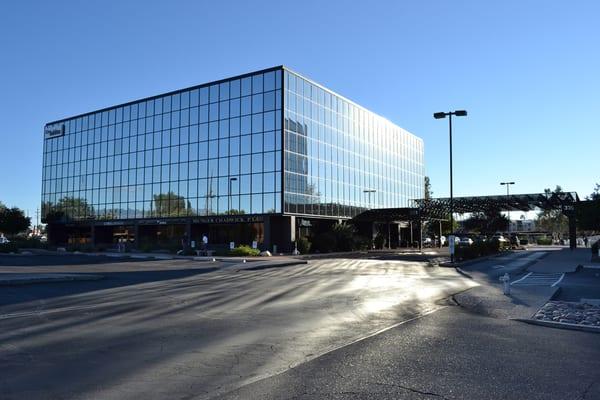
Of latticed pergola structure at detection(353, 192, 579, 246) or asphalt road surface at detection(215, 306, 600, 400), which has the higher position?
latticed pergola structure at detection(353, 192, 579, 246)

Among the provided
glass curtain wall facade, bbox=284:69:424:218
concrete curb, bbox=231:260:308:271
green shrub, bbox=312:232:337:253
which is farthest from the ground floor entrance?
concrete curb, bbox=231:260:308:271

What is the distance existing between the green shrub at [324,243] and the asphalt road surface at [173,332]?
113 ft

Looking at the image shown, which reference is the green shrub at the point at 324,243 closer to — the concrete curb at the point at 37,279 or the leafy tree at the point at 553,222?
the concrete curb at the point at 37,279

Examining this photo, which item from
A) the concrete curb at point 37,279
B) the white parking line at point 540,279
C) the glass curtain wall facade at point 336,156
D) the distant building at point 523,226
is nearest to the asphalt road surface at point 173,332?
the concrete curb at point 37,279

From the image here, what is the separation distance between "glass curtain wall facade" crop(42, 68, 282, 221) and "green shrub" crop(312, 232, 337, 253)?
5.87 m

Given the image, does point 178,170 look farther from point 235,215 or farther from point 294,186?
point 294,186

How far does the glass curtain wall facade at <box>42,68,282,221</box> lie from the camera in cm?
5178

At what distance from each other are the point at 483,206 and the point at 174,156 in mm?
36854

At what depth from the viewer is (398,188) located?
75188mm

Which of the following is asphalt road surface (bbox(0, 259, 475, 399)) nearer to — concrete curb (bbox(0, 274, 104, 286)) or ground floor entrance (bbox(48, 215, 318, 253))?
concrete curb (bbox(0, 274, 104, 286))

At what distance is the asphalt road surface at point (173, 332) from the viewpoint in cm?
625

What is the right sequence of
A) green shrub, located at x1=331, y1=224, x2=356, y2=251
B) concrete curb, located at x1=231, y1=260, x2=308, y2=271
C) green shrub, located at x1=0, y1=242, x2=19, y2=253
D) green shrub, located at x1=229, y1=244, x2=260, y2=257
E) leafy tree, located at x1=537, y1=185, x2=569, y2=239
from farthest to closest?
leafy tree, located at x1=537, y1=185, x2=569, y2=239, green shrub, located at x1=331, y1=224, x2=356, y2=251, green shrub, located at x1=0, y1=242, x2=19, y2=253, green shrub, located at x1=229, y1=244, x2=260, y2=257, concrete curb, located at x1=231, y1=260, x2=308, y2=271

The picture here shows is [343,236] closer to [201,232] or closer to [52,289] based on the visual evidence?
[201,232]

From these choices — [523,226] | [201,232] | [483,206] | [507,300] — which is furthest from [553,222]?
[507,300]
